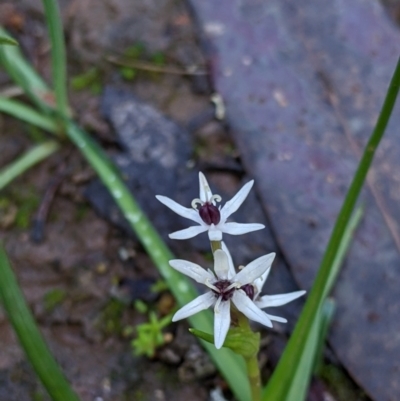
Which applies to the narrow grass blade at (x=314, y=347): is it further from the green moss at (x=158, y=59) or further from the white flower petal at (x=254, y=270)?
the green moss at (x=158, y=59)

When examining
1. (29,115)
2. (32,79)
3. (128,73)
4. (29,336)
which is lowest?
(29,336)

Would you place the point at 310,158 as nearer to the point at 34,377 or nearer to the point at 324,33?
the point at 324,33

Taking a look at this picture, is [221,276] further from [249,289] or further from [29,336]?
[29,336]

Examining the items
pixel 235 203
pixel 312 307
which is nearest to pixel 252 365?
pixel 312 307

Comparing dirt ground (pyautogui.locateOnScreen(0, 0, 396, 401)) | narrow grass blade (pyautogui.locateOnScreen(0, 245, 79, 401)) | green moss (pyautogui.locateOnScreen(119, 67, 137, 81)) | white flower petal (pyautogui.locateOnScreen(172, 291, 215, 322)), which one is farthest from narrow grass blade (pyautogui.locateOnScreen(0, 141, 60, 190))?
white flower petal (pyautogui.locateOnScreen(172, 291, 215, 322))

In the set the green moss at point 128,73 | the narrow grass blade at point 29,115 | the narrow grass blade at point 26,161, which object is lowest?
the narrow grass blade at point 26,161

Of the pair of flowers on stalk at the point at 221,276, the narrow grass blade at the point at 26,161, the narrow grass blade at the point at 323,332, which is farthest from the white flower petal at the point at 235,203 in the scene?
the narrow grass blade at the point at 26,161
